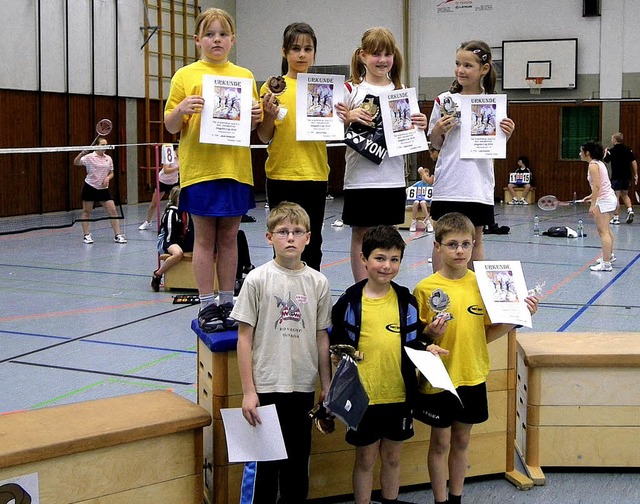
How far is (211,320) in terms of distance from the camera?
4145 mm

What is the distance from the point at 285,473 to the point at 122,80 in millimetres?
18995

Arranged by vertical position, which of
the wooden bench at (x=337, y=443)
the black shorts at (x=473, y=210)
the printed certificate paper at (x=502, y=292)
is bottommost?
the wooden bench at (x=337, y=443)

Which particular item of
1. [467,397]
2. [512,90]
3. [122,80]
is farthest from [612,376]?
[512,90]

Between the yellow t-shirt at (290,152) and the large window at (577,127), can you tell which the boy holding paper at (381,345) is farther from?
the large window at (577,127)

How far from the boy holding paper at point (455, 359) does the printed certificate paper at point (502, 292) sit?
5 centimetres

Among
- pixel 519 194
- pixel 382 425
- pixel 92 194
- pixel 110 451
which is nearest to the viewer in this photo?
pixel 110 451

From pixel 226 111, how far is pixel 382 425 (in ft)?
5.93

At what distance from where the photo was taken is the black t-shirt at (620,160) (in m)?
19.1

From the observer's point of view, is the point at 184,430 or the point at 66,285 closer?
the point at 184,430

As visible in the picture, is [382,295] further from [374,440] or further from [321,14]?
[321,14]

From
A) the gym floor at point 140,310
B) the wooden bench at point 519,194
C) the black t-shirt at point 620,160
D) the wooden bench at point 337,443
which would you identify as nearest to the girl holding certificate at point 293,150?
the wooden bench at point 337,443

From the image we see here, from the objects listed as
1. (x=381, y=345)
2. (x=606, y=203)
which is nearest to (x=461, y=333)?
(x=381, y=345)

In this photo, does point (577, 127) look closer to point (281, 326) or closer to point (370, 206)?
point (370, 206)

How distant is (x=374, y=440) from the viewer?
3.77 m
